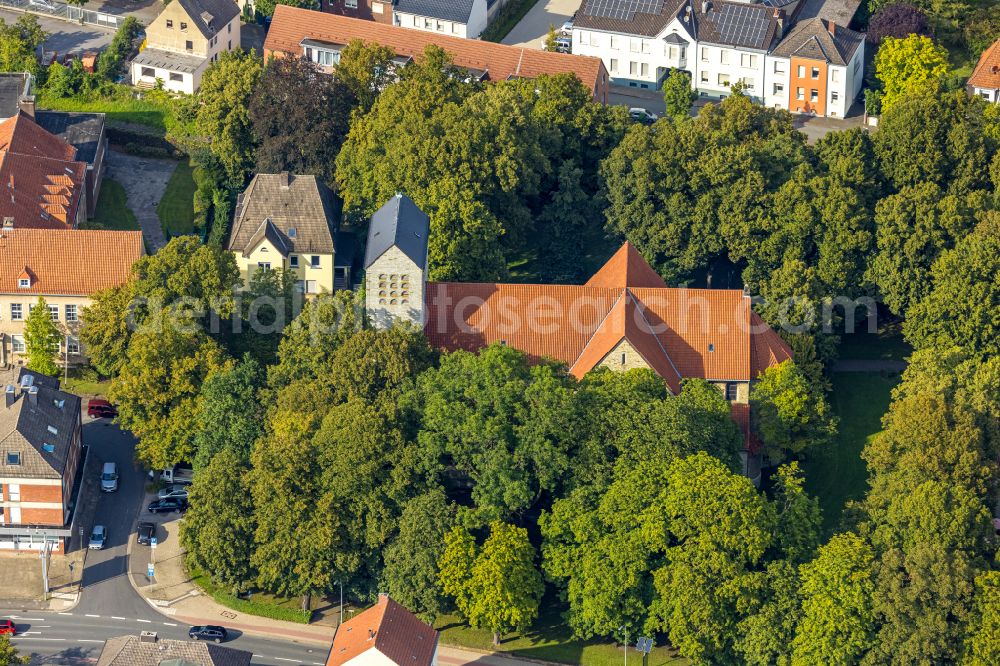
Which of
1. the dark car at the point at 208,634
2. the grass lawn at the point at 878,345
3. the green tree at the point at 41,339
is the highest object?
the grass lawn at the point at 878,345

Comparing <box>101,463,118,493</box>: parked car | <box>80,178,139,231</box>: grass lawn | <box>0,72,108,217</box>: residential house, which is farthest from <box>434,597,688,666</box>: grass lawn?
<box>0,72,108,217</box>: residential house

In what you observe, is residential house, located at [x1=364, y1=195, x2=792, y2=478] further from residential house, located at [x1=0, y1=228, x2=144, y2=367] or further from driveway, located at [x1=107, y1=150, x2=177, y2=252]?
driveway, located at [x1=107, y1=150, x2=177, y2=252]

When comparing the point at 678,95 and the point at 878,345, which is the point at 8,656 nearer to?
the point at 878,345

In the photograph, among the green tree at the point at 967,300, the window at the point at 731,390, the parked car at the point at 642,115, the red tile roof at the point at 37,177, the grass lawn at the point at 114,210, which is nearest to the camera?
the window at the point at 731,390

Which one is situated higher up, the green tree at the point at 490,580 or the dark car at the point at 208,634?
the green tree at the point at 490,580

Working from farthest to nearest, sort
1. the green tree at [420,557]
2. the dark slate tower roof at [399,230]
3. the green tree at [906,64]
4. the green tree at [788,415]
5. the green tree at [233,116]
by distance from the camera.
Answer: the green tree at [906,64], the green tree at [233,116], the green tree at [788,415], the dark slate tower roof at [399,230], the green tree at [420,557]

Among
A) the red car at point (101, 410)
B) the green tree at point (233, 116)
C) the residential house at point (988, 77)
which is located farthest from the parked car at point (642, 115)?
the red car at point (101, 410)

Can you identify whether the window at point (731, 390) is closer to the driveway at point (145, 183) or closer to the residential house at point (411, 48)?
the residential house at point (411, 48)
